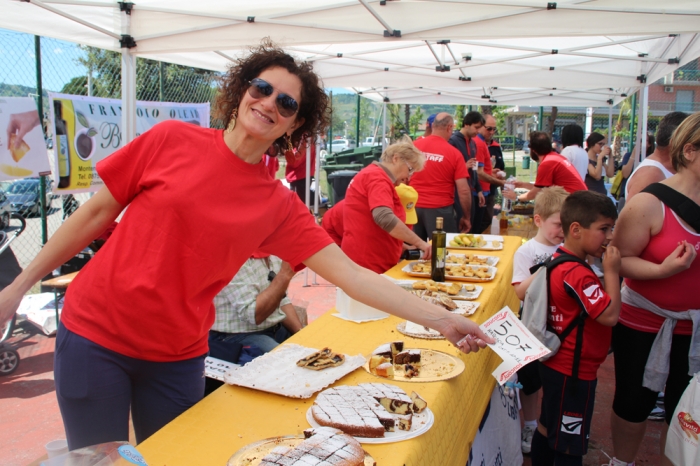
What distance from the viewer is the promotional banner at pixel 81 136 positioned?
13.9ft

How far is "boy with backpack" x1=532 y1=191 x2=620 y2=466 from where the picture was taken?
2.43 m

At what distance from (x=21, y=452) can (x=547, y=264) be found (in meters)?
3.06

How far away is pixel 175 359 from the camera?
1703 millimetres

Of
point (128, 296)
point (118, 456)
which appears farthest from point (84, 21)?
point (118, 456)

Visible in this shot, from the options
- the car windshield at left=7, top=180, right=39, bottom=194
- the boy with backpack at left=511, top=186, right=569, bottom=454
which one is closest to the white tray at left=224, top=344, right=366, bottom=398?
the boy with backpack at left=511, top=186, right=569, bottom=454

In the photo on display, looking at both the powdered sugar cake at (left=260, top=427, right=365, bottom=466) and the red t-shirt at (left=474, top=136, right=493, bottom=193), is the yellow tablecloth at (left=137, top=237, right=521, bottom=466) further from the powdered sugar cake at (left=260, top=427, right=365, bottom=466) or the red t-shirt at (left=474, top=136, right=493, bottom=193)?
the red t-shirt at (left=474, top=136, right=493, bottom=193)

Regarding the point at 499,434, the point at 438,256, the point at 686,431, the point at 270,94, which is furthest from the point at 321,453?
the point at 438,256

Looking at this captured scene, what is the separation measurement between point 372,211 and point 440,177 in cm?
261

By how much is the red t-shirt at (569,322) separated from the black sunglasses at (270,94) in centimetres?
147

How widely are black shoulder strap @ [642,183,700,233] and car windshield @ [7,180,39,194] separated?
6.36 m

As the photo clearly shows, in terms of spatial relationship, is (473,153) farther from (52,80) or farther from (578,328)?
(578,328)

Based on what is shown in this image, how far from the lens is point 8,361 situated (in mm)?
4219

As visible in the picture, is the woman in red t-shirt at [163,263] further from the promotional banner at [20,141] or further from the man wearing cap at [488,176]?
the man wearing cap at [488,176]

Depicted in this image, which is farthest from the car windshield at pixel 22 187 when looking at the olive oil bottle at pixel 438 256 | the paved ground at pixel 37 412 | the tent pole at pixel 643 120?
the tent pole at pixel 643 120
